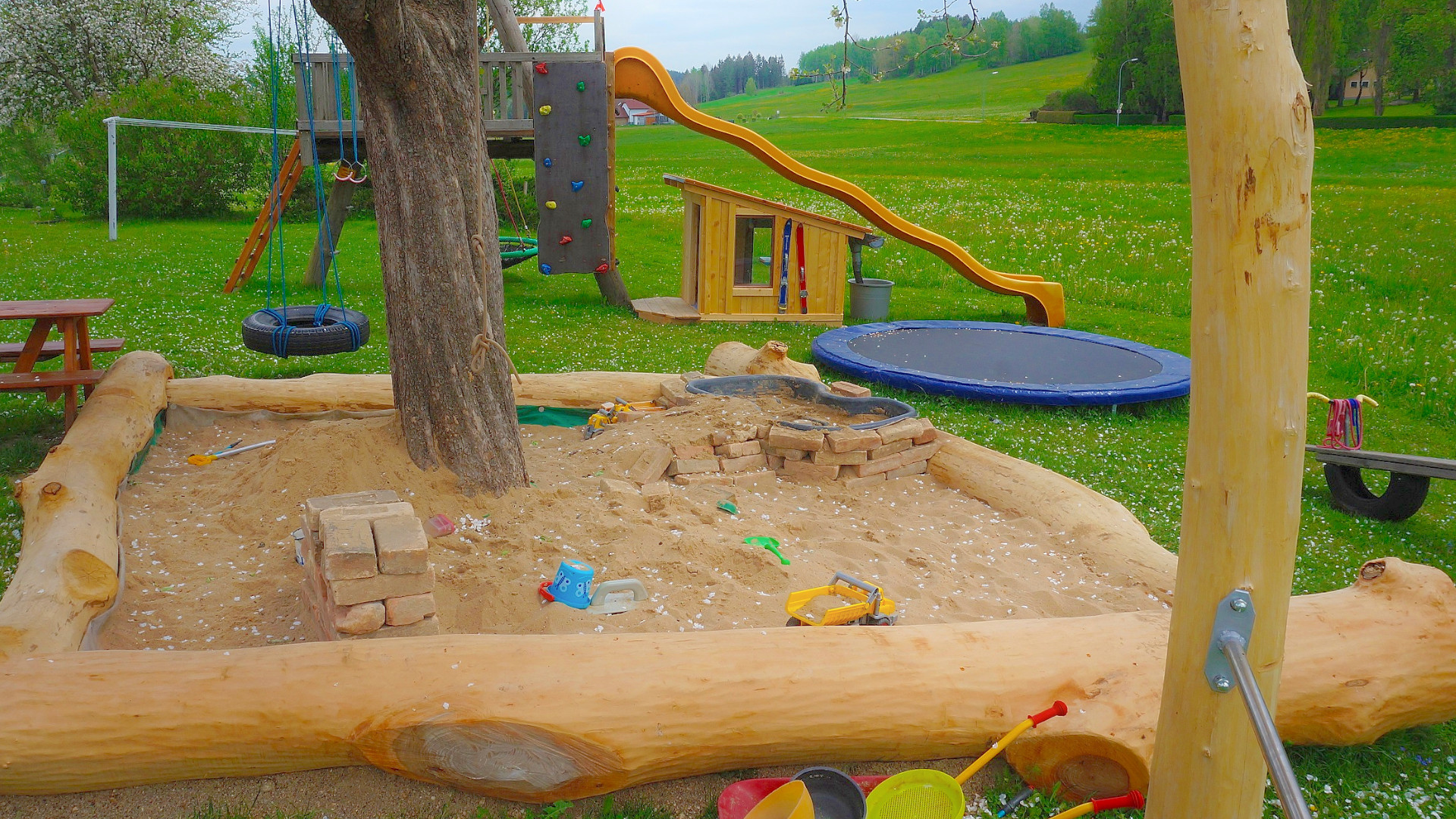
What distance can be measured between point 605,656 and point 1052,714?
129 centimetres

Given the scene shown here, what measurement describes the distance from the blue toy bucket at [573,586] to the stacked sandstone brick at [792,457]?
141 centimetres

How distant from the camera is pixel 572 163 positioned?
32.3 ft

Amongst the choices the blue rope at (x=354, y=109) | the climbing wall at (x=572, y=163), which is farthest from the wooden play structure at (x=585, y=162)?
the blue rope at (x=354, y=109)

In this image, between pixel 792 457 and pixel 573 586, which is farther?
pixel 792 457

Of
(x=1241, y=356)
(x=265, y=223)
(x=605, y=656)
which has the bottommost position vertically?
(x=605, y=656)

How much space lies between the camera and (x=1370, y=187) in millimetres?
19141

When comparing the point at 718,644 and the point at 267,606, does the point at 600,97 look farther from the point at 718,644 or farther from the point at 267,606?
the point at 718,644

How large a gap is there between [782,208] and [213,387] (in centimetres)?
585

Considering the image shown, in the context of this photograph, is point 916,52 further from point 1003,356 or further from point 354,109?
point 1003,356

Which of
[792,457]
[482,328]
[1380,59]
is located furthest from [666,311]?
[1380,59]

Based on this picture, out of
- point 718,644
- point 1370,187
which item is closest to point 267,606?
point 718,644

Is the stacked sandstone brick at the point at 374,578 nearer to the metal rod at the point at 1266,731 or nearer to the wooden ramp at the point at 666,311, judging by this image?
the metal rod at the point at 1266,731

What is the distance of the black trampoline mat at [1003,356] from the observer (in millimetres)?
7488

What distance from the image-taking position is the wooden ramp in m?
10.1
